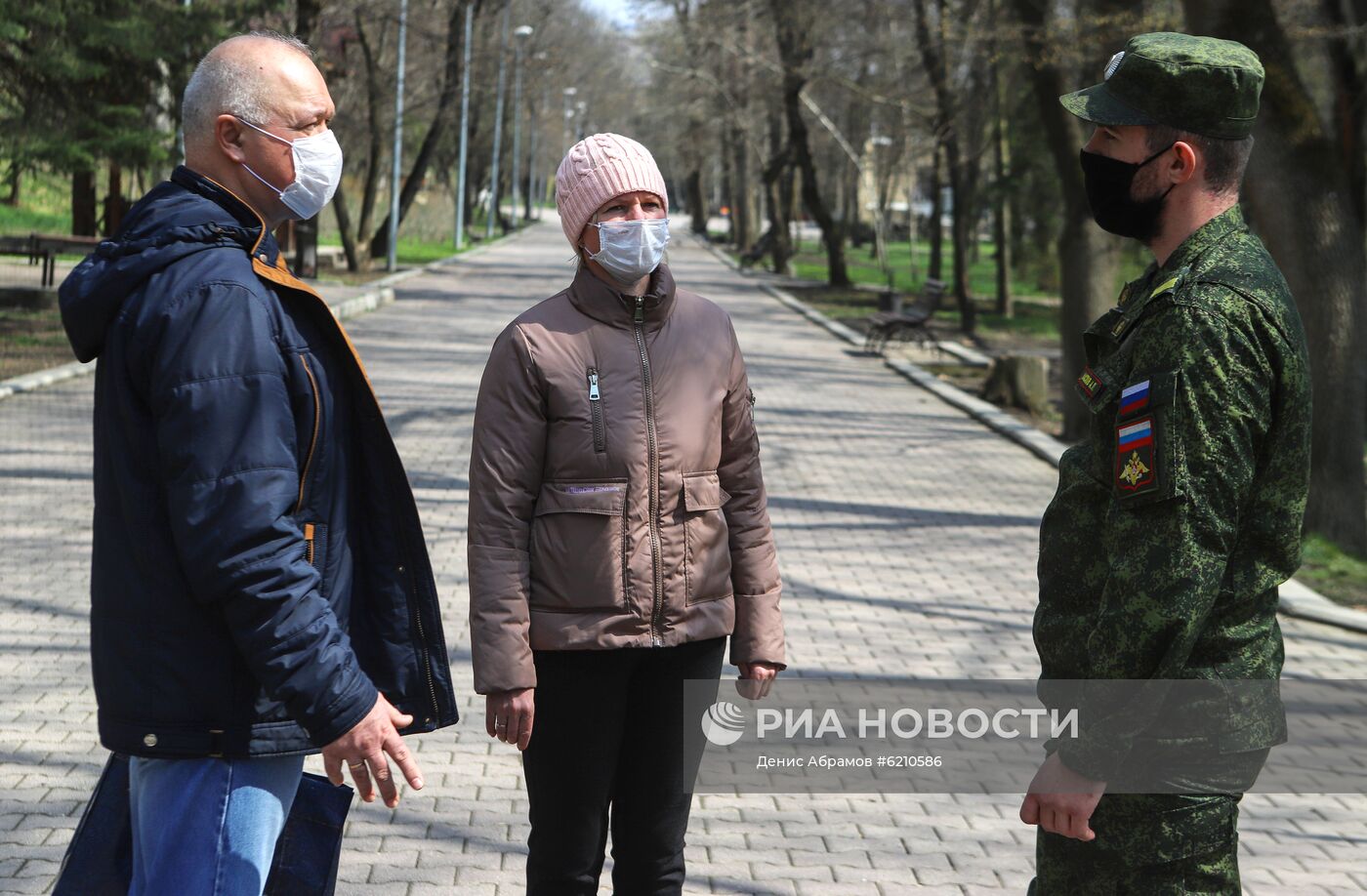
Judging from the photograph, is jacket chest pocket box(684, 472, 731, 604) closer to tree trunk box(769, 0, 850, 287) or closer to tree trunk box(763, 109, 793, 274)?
tree trunk box(769, 0, 850, 287)

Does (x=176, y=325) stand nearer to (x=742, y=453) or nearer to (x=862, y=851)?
(x=742, y=453)

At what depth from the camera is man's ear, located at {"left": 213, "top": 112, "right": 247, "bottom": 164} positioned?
264cm

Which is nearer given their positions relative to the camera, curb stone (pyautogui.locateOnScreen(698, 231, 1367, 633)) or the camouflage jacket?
the camouflage jacket

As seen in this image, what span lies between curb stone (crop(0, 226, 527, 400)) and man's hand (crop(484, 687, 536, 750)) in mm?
862

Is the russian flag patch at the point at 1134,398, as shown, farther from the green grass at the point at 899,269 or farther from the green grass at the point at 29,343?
the green grass at the point at 899,269

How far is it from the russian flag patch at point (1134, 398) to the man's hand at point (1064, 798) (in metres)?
0.59

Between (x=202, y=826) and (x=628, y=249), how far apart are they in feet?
4.71

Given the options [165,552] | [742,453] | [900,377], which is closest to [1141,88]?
[742,453]

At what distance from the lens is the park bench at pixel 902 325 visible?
22.4 metres

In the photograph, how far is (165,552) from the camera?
2.51m

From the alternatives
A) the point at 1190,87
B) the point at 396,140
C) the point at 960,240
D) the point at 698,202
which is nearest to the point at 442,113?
the point at 396,140

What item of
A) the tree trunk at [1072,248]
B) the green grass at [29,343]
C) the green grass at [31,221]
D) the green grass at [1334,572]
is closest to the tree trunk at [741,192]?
the green grass at [31,221]

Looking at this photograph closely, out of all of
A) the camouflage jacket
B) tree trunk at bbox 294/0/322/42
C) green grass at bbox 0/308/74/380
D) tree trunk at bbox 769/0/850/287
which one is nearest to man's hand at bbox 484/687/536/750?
the camouflage jacket

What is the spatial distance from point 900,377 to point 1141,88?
57.0ft
